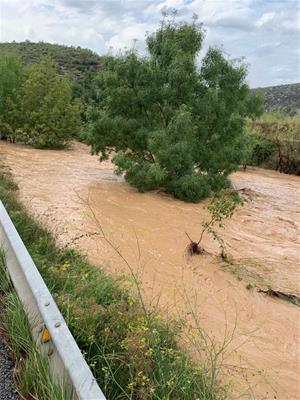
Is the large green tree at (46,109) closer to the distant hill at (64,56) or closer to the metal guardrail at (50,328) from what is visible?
the metal guardrail at (50,328)

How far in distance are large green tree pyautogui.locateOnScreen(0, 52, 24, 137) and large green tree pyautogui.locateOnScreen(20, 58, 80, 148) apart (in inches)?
17.8

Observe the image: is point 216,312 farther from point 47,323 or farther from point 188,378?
point 47,323

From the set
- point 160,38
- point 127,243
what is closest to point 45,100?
point 160,38

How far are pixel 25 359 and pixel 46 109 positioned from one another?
71.9 ft

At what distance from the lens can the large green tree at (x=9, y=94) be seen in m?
23.9

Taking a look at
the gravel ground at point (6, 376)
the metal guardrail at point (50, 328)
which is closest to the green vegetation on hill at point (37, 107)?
the metal guardrail at point (50, 328)

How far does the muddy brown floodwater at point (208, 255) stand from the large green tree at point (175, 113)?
916 millimetres

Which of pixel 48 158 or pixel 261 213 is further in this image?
pixel 48 158

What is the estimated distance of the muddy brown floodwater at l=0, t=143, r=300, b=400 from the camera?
5512 millimetres

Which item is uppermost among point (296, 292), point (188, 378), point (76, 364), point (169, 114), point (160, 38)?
point (160, 38)

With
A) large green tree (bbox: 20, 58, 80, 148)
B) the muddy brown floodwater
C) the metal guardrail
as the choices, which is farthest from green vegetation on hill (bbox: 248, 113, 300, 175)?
the metal guardrail

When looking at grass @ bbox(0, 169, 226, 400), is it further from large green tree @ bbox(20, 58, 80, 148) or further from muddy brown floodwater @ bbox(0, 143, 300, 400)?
large green tree @ bbox(20, 58, 80, 148)

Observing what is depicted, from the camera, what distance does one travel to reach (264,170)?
23844 millimetres

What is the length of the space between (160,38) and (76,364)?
13556 mm
